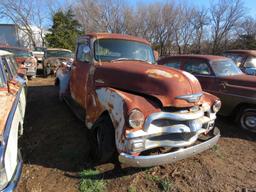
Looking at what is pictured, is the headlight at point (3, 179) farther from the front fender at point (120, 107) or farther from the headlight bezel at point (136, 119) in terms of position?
the headlight bezel at point (136, 119)

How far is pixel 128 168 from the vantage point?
11.6 feet

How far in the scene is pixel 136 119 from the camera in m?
2.79

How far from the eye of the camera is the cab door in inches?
171

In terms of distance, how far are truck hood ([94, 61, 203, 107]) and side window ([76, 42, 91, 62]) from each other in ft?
2.57

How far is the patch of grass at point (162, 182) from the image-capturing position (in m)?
3.11

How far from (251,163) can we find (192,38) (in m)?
31.0

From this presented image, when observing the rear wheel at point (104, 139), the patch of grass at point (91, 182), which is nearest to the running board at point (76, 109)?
the rear wheel at point (104, 139)

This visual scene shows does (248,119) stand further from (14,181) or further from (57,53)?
(57,53)

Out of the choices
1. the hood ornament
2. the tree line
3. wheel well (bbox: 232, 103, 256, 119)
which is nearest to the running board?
the hood ornament

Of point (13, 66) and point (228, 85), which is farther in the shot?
point (13, 66)

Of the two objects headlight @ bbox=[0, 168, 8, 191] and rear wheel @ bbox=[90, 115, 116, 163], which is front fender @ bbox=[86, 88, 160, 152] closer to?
rear wheel @ bbox=[90, 115, 116, 163]

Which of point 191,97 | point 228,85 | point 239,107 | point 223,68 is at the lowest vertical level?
point 239,107

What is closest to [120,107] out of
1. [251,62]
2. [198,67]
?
[198,67]

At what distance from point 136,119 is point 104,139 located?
0.75m
